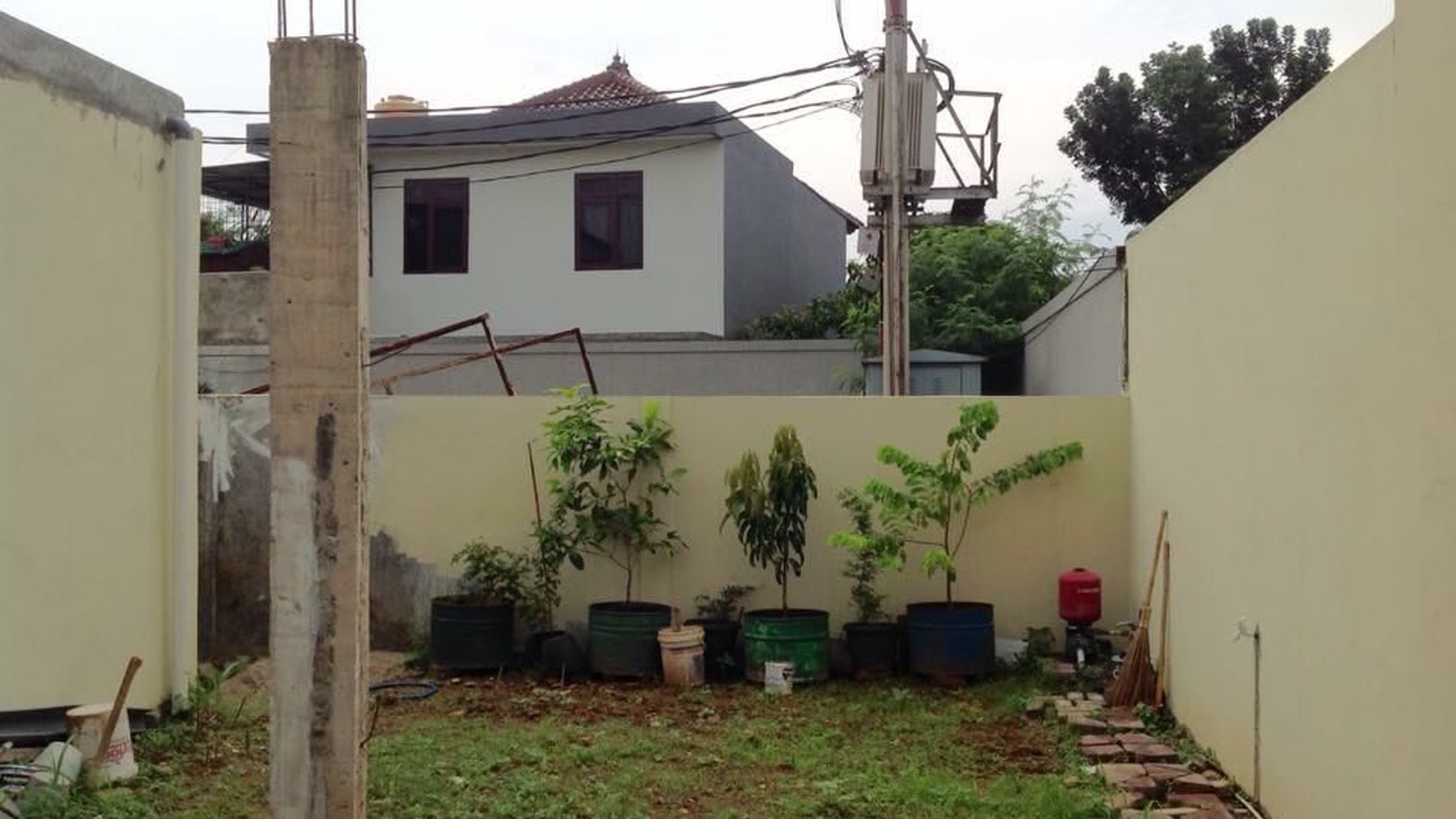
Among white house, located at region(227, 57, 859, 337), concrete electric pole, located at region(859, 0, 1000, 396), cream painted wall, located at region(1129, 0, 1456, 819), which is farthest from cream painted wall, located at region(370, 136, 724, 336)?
Answer: cream painted wall, located at region(1129, 0, 1456, 819)

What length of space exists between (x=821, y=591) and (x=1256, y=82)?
1738 centimetres

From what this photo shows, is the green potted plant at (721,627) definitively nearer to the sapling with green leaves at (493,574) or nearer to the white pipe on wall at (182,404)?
the sapling with green leaves at (493,574)

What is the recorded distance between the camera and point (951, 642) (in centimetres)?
830

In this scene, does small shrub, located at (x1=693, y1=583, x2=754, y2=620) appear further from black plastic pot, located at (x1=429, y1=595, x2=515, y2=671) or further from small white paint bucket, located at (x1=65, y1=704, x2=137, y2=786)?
small white paint bucket, located at (x1=65, y1=704, x2=137, y2=786)

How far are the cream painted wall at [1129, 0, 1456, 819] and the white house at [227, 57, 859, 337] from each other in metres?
9.58

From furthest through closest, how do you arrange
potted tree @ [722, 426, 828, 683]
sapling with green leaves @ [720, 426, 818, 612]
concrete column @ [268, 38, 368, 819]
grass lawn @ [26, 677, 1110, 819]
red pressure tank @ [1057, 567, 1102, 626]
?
sapling with green leaves @ [720, 426, 818, 612], potted tree @ [722, 426, 828, 683], red pressure tank @ [1057, 567, 1102, 626], grass lawn @ [26, 677, 1110, 819], concrete column @ [268, 38, 368, 819]

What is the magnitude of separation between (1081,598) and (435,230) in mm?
10618

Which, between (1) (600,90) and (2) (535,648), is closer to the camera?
(2) (535,648)

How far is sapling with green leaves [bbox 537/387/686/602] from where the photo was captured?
8953 millimetres

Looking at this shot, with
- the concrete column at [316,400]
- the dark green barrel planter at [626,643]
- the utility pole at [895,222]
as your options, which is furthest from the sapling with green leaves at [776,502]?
the concrete column at [316,400]

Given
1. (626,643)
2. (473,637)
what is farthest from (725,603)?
→ (473,637)

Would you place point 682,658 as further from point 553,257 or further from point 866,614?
point 553,257

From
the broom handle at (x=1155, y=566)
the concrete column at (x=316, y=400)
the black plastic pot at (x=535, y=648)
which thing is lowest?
the black plastic pot at (x=535, y=648)

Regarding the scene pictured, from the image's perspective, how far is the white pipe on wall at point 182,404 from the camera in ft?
23.6
